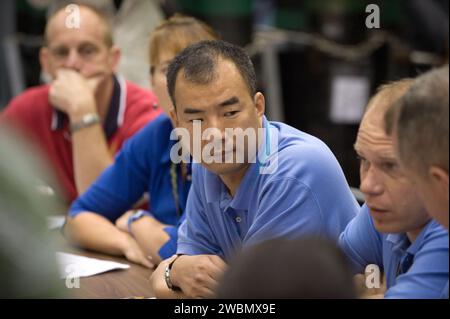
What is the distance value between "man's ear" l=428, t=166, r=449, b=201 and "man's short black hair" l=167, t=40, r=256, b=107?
72 centimetres

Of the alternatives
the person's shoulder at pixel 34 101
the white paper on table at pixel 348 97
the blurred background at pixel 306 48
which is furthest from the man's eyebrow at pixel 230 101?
the white paper on table at pixel 348 97

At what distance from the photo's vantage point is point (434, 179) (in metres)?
→ 1.37

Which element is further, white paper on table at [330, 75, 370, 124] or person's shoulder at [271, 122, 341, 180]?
white paper on table at [330, 75, 370, 124]

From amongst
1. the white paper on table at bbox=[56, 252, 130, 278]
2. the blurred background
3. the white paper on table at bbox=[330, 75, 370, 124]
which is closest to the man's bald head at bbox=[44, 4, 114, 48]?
the white paper on table at bbox=[56, 252, 130, 278]

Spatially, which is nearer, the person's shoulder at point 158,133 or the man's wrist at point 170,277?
the man's wrist at point 170,277

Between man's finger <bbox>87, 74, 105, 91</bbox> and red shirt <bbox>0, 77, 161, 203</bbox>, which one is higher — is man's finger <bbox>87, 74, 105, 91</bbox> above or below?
above

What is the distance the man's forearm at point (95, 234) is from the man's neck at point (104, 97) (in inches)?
31.8

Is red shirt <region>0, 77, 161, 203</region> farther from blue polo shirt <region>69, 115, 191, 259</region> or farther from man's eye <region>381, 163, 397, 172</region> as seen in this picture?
man's eye <region>381, 163, 397, 172</region>

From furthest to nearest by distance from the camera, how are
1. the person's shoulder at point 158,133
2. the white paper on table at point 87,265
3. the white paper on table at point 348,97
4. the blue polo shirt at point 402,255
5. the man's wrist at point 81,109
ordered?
the white paper on table at point 348,97 → the man's wrist at point 81,109 → the person's shoulder at point 158,133 → the white paper on table at point 87,265 → the blue polo shirt at point 402,255

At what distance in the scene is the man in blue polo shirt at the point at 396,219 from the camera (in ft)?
4.91

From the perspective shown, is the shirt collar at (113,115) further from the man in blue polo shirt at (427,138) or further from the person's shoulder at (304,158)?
the man in blue polo shirt at (427,138)

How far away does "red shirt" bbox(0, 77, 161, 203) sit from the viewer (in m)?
3.48

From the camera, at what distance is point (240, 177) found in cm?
209
